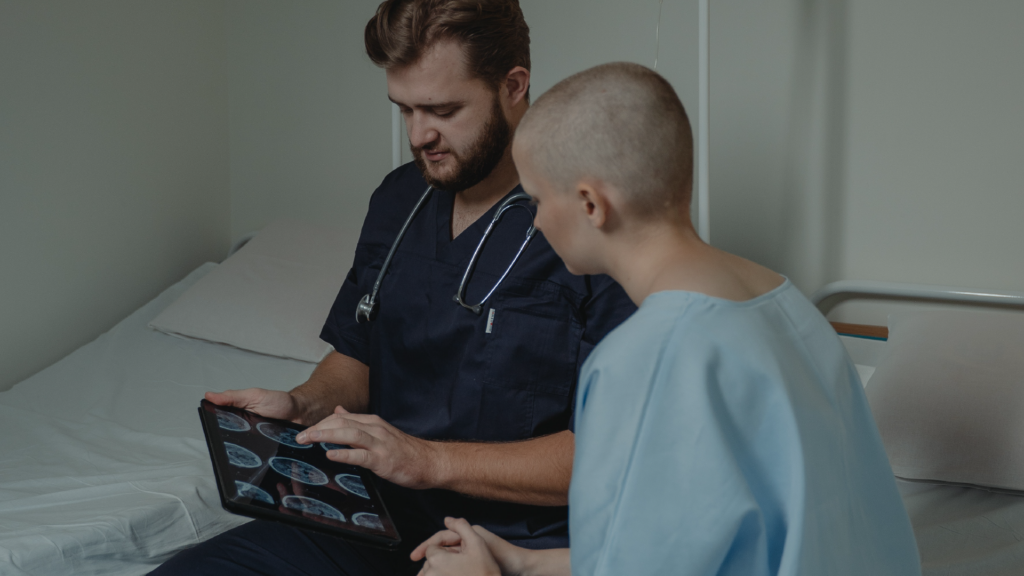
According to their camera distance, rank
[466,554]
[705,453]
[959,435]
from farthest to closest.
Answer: [959,435], [466,554], [705,453]

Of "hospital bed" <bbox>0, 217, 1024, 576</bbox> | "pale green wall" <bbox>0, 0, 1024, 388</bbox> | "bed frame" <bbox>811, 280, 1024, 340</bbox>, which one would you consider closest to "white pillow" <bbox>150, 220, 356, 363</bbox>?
"hospital bed" <bbox>0, 217, 1024, 576</bbox>

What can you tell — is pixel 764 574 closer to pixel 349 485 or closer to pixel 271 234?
pixel 349 485

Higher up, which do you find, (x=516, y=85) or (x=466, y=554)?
(x=516, y=85)

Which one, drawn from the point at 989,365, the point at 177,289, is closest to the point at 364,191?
the point at 177,289

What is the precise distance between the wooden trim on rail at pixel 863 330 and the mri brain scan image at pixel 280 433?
1295 millimetres

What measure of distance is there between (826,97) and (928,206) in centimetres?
35

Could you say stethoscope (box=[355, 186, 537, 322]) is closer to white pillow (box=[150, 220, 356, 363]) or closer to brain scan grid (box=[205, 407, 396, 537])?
brain scan grid (box=[205, 407, 396, 537])

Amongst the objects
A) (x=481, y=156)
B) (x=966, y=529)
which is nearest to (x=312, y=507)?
(x=481, y=156)

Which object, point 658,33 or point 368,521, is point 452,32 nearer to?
point 368,521

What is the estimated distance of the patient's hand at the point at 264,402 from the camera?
1.19 meters

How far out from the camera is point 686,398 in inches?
23.8

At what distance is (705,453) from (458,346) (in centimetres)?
62

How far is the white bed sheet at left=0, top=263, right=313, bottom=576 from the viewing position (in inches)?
47.2

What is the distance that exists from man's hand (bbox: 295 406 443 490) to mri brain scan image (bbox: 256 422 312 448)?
0.04 m
